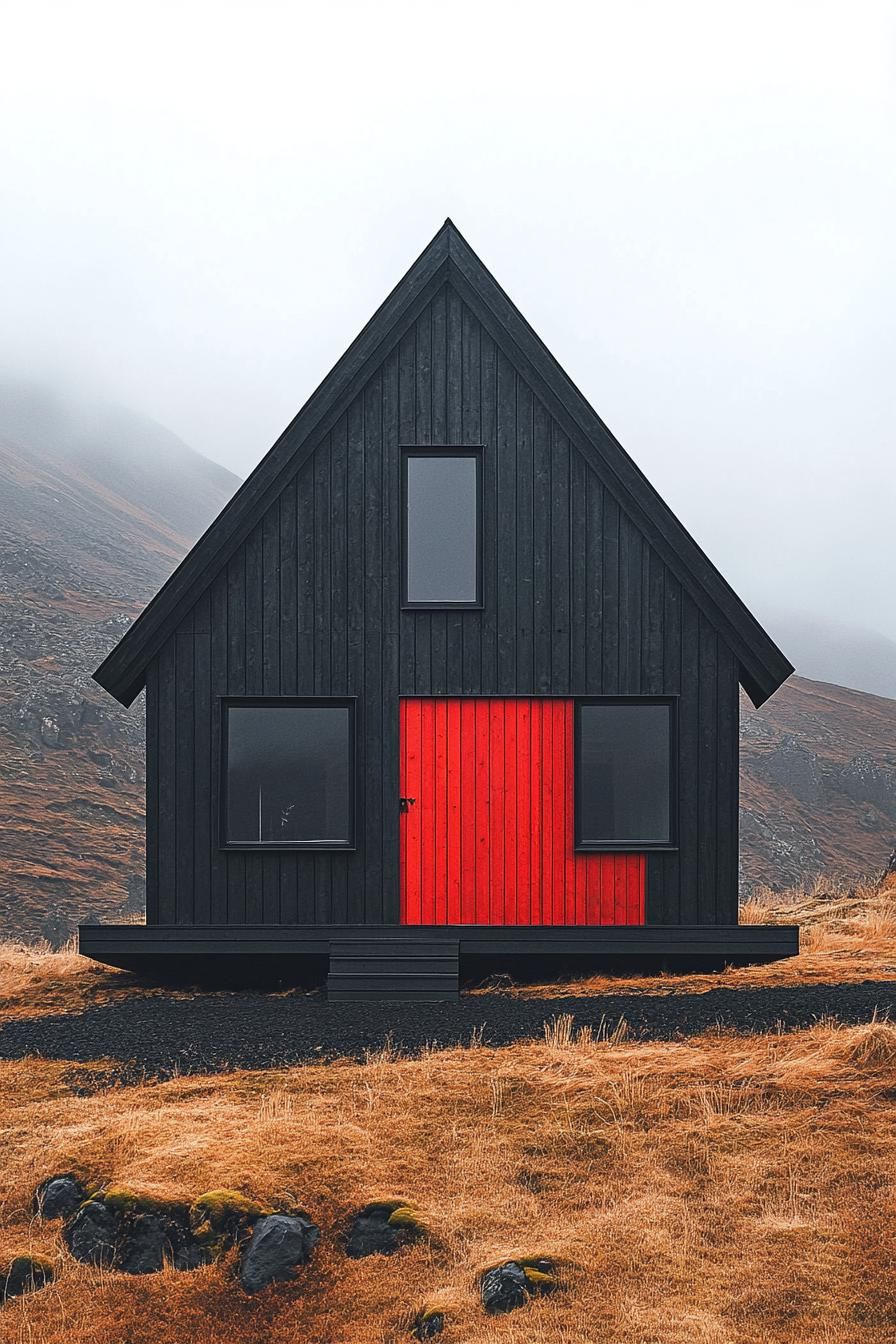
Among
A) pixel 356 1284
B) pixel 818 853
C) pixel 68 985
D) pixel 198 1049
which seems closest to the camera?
pixel 356 1284

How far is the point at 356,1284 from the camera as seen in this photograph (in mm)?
6180

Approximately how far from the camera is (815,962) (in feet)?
42.7

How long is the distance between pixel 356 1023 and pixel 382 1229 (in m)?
3.95

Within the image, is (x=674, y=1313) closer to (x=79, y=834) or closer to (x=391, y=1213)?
(x=391, y=1213)

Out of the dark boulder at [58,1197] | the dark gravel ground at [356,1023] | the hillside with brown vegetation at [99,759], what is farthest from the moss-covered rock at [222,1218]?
the hillside with brown vegetation at [99,759]

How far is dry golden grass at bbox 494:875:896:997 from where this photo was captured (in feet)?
38.5

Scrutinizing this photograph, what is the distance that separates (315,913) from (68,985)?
287 cm

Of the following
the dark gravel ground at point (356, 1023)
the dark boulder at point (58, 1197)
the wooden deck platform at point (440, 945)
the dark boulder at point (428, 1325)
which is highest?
the wooden deck platform at point (440, 945)

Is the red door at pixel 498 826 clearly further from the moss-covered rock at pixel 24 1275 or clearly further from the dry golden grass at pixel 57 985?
the moss-covered rock at pixel 24 1275

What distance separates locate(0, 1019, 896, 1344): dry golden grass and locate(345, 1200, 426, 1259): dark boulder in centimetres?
9

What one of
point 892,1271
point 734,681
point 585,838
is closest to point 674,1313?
point 892,1271

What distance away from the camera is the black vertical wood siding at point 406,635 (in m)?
12.6

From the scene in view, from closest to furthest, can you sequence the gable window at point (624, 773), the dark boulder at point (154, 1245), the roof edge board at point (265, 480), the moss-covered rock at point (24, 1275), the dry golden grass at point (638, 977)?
the moss-covered rock at point (24, 1275), the dark boulder at point (154, 1245), the dry golden grass at point (638, 977), the roof edge board at point (265, 480), the gable window at point (624, 773)

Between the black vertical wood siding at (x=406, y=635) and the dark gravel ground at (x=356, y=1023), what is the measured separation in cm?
164
